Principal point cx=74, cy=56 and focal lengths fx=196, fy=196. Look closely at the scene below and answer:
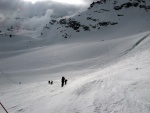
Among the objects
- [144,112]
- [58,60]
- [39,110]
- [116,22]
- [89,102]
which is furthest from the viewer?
[116,22]

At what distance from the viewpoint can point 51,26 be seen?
495 feet

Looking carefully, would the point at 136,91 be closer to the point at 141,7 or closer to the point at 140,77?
the point at 140,77

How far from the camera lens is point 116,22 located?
123312mm

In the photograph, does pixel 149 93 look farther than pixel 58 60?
No

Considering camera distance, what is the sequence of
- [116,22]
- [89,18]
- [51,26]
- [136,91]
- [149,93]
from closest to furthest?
[149,93], [136,91], [116,22], [89,18], [51,26]

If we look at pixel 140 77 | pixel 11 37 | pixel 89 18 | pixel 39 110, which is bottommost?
pixel 39 110

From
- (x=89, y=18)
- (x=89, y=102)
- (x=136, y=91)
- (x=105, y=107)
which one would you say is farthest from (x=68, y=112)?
(x=89, y=18)

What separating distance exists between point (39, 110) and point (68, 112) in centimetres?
238

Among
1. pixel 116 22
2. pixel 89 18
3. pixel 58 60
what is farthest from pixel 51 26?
pixel 58 60

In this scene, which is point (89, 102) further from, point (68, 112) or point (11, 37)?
point (11, 37)

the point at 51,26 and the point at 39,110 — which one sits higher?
the point at 51,26

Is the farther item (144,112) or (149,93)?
(149,93)

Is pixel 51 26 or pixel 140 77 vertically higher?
pixel 51 26

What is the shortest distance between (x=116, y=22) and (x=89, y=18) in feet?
71.3
